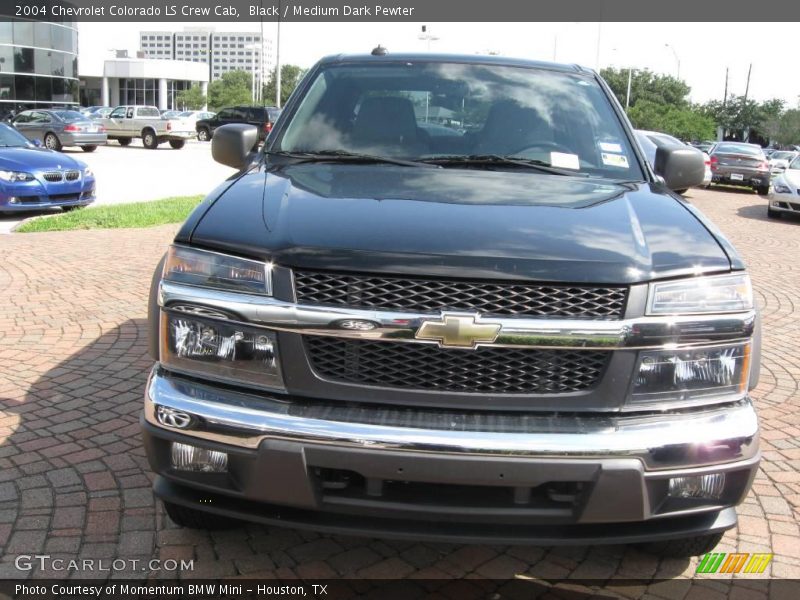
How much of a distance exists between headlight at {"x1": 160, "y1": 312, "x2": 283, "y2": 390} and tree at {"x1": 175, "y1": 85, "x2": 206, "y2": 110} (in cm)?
7733

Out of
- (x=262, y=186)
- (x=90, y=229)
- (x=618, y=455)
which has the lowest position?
(x=90, y=229)

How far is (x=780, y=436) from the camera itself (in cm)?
432

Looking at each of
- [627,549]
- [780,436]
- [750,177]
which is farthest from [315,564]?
[750,177]

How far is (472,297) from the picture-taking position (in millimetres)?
2338

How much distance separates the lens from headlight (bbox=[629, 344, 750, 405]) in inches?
94.5

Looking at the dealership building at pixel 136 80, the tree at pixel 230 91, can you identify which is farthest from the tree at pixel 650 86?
the dealership building at pixel 136 80

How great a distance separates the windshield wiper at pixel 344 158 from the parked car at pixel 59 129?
997 inches

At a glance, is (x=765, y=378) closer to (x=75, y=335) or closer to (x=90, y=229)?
(x=75, y=335)

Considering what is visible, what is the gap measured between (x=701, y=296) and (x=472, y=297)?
0.75 m

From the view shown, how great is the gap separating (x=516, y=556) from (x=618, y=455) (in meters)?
0.98

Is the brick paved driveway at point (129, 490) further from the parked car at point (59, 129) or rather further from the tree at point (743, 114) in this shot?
the tree at point (743, 114)

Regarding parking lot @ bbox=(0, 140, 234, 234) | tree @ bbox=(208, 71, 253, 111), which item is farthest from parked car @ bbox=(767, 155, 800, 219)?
tree @ bbox=(208, 71, 253, 111)

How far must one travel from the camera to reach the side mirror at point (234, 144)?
3838mm

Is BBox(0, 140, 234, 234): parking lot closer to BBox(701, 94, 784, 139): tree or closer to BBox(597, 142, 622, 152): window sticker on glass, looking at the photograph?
BBox(597, 142, 622, 152): window sticker on glass
